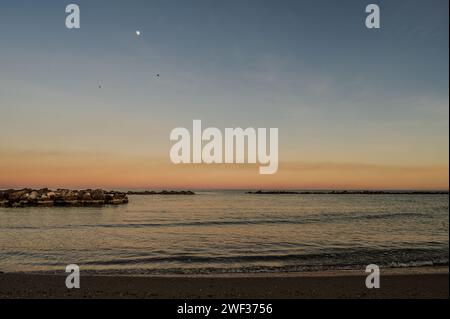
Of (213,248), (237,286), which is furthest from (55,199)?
(237,286)

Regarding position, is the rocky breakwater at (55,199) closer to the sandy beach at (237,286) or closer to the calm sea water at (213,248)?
the calm sea water at (213,248)

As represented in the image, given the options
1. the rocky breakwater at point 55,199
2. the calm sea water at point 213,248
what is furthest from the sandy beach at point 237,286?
the rocky breakwater at point 55,199

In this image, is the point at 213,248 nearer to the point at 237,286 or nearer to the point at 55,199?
the point at 237,286

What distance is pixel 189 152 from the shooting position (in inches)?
661

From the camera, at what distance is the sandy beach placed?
9.88 m

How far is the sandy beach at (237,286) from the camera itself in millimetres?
9875

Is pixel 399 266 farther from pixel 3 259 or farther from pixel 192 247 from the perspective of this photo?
pixel 3 259

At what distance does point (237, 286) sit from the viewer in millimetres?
11195

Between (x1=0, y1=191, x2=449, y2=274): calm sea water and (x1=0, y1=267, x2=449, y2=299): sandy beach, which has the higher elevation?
(x1=0, y1=267, x2=449, y2=299): sandy beach

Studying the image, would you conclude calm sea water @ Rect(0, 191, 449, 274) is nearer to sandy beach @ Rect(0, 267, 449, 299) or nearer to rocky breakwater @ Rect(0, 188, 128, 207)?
sandy beach @ Rect(0, 267, 449, 299)

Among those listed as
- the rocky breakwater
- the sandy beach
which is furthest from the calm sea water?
the rocky breakwater

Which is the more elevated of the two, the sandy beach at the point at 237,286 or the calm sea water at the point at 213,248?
the sandy beach at the point at 237,286

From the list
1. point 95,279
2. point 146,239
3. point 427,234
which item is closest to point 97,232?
point 146,239
